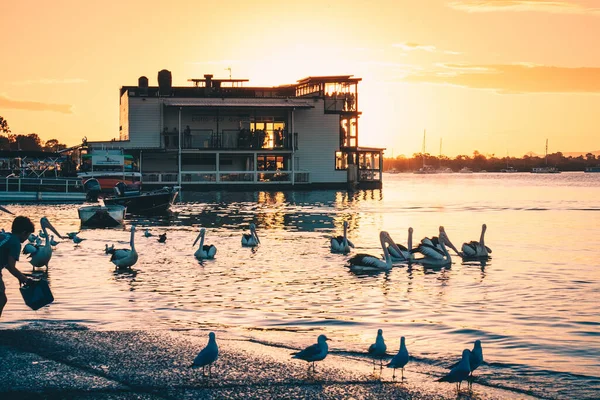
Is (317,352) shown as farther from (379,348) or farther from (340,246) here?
(340,246)

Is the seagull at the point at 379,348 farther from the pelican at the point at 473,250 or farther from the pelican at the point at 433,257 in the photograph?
the pelican at the point at 473,250

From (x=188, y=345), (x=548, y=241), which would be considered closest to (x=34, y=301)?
(x=188, y=345)

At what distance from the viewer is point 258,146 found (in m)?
77.9

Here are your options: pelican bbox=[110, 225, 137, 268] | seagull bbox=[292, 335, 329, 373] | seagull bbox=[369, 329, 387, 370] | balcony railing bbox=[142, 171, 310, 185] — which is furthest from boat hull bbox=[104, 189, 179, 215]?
seagull bbox=[292, 335, 329, 373]

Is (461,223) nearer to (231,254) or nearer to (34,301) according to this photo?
(231,254)

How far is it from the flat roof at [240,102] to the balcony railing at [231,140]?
255 centimetres

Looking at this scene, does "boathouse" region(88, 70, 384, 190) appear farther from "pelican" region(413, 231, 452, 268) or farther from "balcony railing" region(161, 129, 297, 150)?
"pelican" region(413, 231, 452, 268)

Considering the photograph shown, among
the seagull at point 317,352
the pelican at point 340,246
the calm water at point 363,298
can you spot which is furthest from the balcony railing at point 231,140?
the seagull at point 317,352

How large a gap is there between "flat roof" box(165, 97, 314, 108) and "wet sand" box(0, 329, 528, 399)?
209 feet

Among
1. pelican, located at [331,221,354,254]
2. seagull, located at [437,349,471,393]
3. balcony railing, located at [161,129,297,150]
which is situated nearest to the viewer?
seagull, located at [437,349,471,393]

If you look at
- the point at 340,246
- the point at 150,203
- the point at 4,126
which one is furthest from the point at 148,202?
the point at 4,126

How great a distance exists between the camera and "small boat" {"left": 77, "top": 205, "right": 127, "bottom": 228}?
38750 millimetres

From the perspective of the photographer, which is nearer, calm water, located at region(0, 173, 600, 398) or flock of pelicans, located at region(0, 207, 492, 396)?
flock of pelicans, located at region(0, 207, 492, 396)

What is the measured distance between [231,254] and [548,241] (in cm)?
1385
